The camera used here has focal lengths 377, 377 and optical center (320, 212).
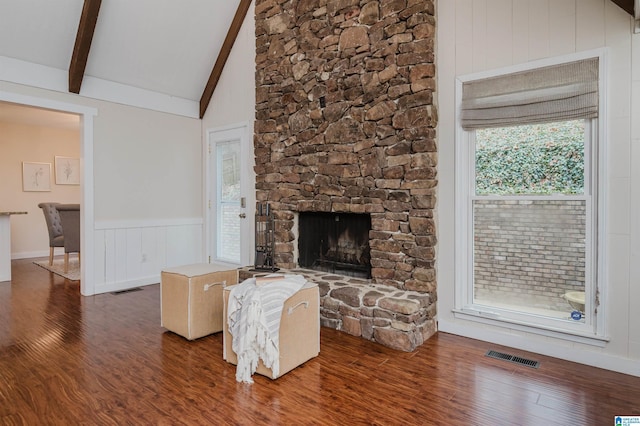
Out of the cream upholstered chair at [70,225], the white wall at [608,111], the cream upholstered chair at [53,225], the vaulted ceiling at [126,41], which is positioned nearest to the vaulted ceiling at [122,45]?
the vaulted ceiling at [126,41]

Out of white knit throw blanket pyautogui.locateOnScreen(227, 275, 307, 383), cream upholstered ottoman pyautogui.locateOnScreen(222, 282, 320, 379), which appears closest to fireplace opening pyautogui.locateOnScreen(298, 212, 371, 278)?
cream upholstered ottoman pyautogui.locateOnScreen(222, 282, 320, 379)

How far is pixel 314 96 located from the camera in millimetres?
3934

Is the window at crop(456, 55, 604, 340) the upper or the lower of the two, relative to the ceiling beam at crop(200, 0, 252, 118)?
lower

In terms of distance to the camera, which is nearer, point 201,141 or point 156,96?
point 156,96

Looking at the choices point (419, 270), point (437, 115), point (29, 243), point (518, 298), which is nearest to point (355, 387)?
point (419, 270)

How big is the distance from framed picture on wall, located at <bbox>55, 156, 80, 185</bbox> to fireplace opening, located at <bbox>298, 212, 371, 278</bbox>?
6.23 metres

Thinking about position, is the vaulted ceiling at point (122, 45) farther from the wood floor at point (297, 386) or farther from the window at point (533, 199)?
the window at point (533, 199)

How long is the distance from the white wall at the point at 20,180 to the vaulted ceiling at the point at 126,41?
13.6 feet

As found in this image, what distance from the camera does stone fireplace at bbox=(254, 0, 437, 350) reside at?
3.15 m

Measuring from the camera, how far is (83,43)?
12.9 ft

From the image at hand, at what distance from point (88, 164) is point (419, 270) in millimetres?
3924

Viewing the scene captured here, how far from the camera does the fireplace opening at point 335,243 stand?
3778 mm

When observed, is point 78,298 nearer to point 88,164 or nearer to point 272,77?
point 88,164

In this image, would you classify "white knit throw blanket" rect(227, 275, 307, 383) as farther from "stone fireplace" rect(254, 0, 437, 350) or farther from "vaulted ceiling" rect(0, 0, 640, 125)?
"vaulted ceiling" rect(0, 0, 640, 125)
